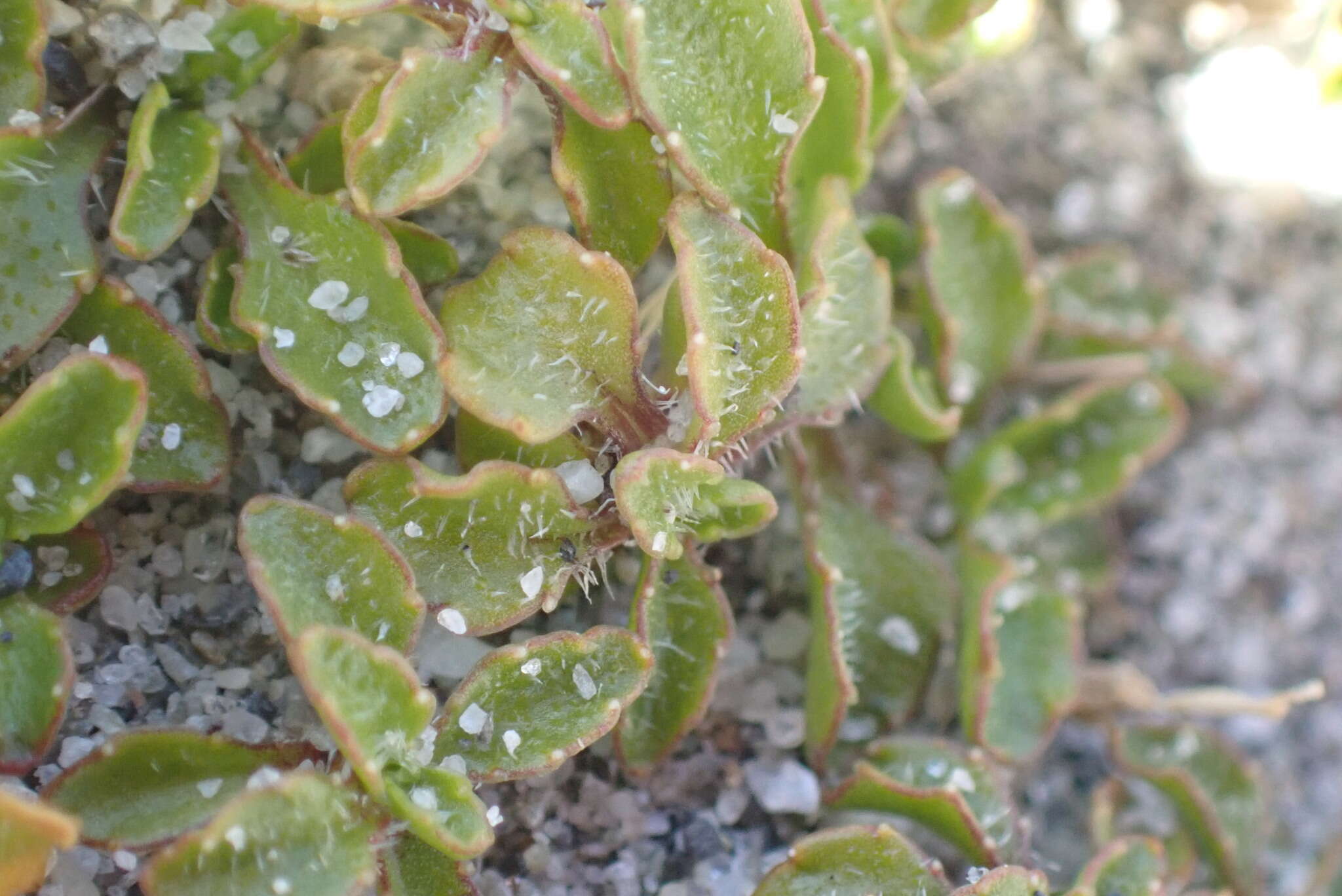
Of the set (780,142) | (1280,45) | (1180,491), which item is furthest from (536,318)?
(1280,45)

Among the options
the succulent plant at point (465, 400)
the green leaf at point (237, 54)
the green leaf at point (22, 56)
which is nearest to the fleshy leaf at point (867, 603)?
the succulent plant at point (465, 400)

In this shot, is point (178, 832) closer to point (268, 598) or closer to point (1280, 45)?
point (268, 598)

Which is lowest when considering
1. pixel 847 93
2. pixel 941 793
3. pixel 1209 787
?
pixel 1209 787

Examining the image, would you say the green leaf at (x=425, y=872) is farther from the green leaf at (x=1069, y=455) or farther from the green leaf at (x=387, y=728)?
the green leaf at (x=1069, y=455)

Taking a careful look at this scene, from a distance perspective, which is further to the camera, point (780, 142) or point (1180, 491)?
point (1180, 491)

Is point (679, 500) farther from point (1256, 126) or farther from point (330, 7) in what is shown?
point (1256, 126)

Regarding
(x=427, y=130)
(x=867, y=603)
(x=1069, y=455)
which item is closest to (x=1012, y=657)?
(x=867, y=603)
